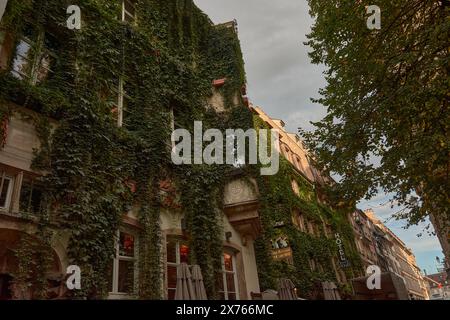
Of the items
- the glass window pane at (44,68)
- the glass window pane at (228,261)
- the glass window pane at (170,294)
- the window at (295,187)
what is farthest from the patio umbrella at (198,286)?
the window at (295,187)

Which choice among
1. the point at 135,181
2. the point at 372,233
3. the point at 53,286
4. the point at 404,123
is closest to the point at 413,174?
the point at 404,123

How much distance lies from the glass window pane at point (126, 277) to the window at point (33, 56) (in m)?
4.93

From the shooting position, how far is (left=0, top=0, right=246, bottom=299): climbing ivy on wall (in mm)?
6805

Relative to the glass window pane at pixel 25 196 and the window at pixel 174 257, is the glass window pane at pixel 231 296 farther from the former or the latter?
the glass window pane at pixel 25 196

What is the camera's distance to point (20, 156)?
6496 mm

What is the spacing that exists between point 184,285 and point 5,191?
404 centimetres

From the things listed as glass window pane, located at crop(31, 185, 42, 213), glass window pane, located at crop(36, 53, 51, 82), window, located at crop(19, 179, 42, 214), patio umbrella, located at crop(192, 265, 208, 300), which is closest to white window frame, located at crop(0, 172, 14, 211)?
window, located at crop(19, 179, 42, 214)

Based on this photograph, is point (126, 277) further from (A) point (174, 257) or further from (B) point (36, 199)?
(B) point (36, 199)

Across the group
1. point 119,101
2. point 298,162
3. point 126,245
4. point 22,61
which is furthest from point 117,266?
point 298,162

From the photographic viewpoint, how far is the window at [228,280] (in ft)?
33.4

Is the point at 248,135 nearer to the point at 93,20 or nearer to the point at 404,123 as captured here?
the point at 404,123
